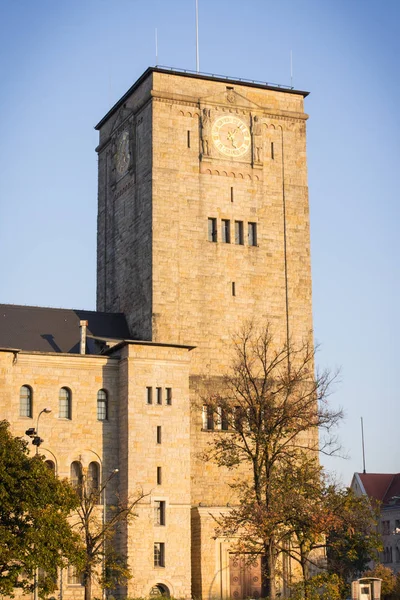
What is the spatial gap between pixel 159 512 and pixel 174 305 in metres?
13.2

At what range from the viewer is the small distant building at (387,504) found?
11406 centimetres

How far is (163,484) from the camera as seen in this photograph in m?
62.6

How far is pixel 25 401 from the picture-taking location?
63.1 m

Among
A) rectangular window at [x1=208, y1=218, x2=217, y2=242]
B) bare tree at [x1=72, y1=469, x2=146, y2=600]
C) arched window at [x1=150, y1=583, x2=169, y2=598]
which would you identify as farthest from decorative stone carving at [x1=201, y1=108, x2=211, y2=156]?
arched window at [x1=150, y1=583, x2=169, y2=598]

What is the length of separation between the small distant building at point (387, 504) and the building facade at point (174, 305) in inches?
1810

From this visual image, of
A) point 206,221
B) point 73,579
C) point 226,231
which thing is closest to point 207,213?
point 206,221

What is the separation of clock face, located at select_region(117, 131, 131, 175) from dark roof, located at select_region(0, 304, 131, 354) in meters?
10.5

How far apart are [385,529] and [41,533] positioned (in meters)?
75.6

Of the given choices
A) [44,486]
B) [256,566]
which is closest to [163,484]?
[256,566]

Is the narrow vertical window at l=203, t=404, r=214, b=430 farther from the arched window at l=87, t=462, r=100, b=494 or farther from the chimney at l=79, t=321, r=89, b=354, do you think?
the chimney at l=79, t=321, r=89, b=354

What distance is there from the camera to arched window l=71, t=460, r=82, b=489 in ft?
207

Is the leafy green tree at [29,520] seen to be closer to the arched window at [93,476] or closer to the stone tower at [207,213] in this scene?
the arched window at [93,476]

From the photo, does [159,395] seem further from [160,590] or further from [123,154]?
[123,154]

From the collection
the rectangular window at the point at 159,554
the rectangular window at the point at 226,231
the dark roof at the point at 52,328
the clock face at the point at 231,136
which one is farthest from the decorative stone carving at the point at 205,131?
the rectangular window at the point at 159,554
